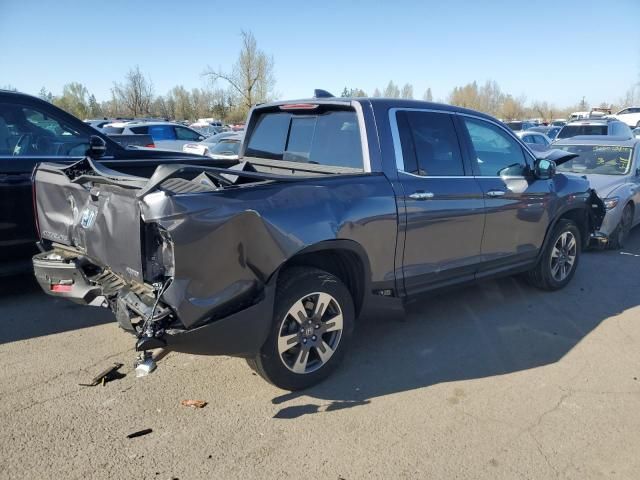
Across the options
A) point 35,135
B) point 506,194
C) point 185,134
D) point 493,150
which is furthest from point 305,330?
point 185,134

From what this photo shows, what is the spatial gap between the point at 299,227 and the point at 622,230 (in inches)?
259

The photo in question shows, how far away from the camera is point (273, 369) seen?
127 inches

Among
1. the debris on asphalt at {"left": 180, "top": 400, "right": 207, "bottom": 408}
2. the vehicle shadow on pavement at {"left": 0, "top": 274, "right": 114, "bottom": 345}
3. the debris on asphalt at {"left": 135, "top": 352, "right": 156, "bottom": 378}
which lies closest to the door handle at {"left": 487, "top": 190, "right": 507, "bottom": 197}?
the debris on asphalt at {"left": 180, "top": 400, "right": 207, "bottom": 408}

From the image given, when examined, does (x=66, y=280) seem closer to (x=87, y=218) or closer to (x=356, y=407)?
(x=87, y=218)

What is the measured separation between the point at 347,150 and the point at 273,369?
5.76 ft

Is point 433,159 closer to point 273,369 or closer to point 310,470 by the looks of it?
point 273,369

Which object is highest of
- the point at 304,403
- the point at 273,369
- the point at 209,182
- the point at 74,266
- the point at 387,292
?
the point at 209,182

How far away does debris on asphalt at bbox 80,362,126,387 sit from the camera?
3.45 meters

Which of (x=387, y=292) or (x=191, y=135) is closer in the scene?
(x=387, y=292)

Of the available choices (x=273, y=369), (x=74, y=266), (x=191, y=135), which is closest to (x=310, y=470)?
(x=273, y=369)

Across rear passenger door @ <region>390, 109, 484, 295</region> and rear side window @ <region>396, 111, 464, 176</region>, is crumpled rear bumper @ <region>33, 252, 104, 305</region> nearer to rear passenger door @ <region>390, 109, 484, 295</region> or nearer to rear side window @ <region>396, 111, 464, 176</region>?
rear passenger door @ <region>390, 109, 484, 295</region>

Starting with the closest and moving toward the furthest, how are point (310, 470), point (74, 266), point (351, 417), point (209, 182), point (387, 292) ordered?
point (310, 470) → point (209, 182) → point (351, 417) → point (74, 266) → point (387, 292)

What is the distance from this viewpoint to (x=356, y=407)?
3.23 meters

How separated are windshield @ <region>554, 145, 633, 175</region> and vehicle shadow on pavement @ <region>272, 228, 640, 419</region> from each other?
9.54ft
